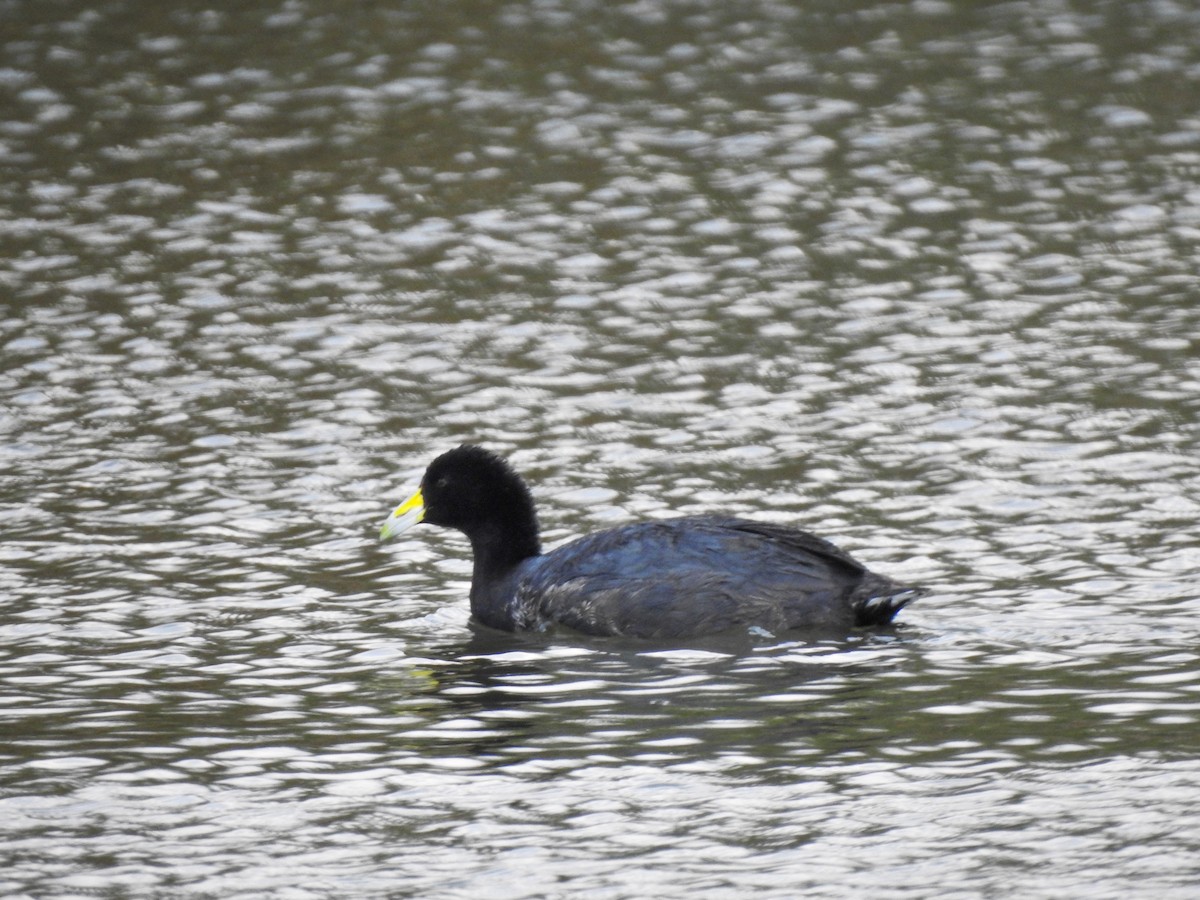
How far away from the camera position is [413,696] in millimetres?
10914

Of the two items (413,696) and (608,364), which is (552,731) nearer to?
(413,696)

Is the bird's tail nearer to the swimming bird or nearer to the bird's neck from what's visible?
the swimming bird

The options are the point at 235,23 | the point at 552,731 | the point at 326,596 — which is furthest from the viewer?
the point at 235,23

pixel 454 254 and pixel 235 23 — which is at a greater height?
pixel 235 23

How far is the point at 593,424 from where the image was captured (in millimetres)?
15891

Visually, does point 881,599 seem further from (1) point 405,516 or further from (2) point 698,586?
(1) point 405,516

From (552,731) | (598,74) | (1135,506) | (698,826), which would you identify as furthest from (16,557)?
(598,74)

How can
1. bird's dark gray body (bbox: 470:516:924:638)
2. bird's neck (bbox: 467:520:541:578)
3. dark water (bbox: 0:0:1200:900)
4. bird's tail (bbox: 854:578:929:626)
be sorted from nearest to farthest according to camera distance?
dark water (bbox: 0:0:1200:900) < bird's tail (bbox: 854:578:929:626) < bird's dark gray body (bbox: 470:516:924:638) < bird's neck (bbox: 467:520:541:578)

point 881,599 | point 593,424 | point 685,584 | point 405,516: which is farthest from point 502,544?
point 593,424

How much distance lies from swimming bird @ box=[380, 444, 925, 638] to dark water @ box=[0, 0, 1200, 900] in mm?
236

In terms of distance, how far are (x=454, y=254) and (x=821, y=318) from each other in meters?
3.97

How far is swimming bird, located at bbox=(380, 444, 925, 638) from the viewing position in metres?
11.8

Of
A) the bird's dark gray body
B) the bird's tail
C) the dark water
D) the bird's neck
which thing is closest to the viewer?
the dark water

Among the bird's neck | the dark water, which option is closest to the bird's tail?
the dark water
